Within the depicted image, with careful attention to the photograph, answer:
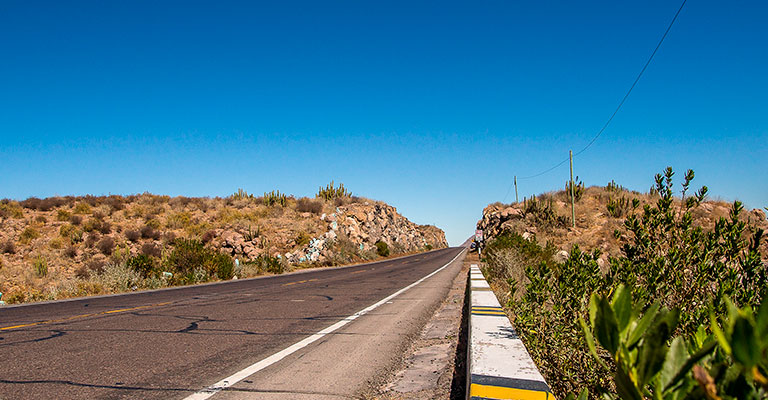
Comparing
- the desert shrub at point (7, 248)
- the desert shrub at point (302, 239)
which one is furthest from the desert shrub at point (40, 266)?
the desert shrub at point (302, 239)

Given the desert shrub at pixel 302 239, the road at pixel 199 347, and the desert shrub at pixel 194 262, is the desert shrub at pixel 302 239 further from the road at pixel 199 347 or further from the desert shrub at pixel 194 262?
the road at pixel 199 347

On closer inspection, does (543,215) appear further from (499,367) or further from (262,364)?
(499,367)

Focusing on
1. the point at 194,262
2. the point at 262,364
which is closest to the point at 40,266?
the point at 194,262

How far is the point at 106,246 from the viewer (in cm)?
2427

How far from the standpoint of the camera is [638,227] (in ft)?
13.4

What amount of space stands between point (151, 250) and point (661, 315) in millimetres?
27684

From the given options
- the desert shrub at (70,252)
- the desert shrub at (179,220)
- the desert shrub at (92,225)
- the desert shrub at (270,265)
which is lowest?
the desert shrub at (270,265)

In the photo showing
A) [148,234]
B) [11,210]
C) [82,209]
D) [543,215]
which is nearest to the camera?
[543,215]

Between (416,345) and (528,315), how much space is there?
64.3 inches

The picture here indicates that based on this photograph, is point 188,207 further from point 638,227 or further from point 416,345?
point 638,227

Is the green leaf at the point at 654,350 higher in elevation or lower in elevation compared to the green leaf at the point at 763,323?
lower

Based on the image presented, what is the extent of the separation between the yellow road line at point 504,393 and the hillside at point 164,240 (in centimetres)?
1391

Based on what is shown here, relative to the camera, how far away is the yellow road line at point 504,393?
2527mm

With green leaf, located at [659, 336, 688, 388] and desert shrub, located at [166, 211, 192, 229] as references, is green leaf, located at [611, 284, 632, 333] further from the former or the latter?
desert shrub, located at [166, 211, 192, 229]
